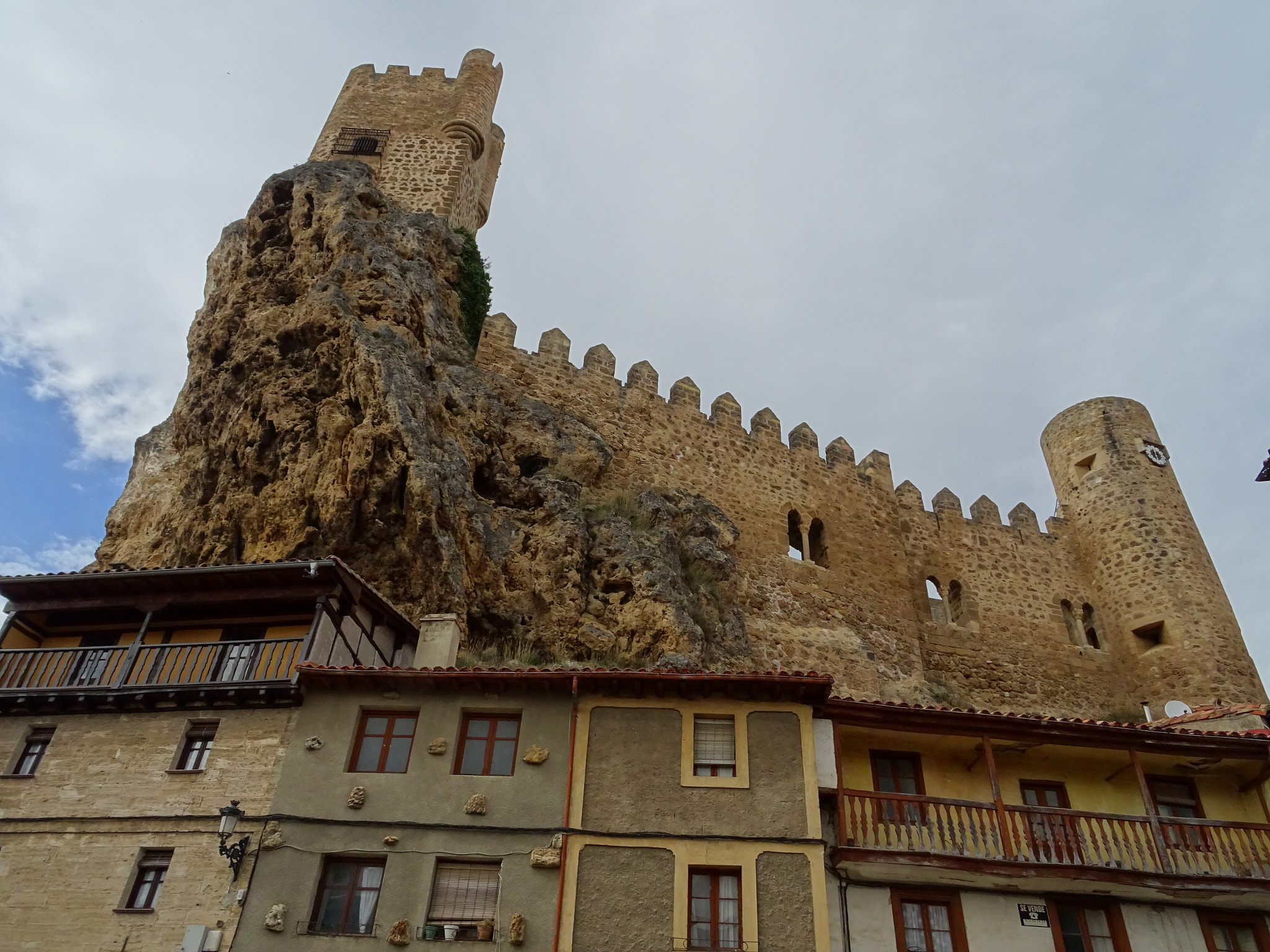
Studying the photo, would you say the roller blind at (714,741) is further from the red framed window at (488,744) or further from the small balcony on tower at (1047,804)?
the red framed window at (488,744)

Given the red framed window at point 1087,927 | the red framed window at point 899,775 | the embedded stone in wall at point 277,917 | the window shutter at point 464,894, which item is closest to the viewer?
the embedded stone in wall at point 277,917

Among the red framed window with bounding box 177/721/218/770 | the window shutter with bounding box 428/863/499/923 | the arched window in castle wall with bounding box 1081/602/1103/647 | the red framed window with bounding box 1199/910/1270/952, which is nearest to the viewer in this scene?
the window shutter with bounding box 428/863/499/923

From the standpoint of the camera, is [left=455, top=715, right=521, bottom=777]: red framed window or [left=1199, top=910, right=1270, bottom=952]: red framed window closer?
[left=1199, top=910, right=1270, bottom=952]: red framed window

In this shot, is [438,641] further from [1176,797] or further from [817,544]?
[817,544]

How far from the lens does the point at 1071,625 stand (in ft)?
101

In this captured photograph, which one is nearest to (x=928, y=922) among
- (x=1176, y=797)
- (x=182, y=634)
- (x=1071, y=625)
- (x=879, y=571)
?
(x=1176, y=797)

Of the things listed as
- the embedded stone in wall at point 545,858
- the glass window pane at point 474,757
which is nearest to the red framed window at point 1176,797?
the embedded stone in wall at point 545,858

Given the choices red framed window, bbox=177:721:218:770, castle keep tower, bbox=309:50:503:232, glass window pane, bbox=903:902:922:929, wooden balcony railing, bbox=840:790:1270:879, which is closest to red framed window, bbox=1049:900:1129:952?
wooden balcony railing, bbox=840:790:1270:879

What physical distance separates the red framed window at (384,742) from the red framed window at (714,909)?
394 cm

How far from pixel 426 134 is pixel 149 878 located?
21710mm

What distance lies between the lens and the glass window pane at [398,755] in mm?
12781

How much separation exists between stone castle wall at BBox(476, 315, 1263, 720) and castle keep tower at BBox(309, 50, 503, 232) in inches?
177

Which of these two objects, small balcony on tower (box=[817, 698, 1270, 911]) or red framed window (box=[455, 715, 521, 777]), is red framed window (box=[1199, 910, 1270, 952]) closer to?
small balcony on tower (box=[817, 698, 1270, 911])

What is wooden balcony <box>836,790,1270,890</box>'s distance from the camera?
12.0m
